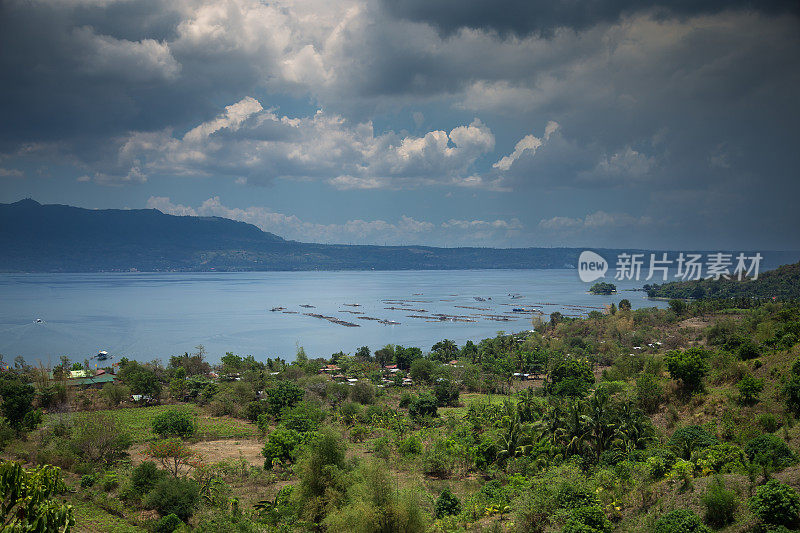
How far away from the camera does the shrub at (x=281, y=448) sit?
23302mm

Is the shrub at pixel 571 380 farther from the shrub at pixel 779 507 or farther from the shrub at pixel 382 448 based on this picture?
the shrub at pixel 779 507

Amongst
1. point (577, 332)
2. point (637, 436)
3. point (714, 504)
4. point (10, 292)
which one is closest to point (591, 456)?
point (637, 436)

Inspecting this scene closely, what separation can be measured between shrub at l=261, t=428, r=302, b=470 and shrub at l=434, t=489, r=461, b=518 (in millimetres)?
8243

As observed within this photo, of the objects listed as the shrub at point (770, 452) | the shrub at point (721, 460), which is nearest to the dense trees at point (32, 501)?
the shrub at point (721, 460)

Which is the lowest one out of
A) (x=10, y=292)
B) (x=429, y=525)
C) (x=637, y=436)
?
(x=10, y=292)

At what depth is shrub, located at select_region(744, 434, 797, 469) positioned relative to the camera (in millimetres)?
14291

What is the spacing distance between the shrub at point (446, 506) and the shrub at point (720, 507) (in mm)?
8409

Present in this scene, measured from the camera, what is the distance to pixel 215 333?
80.0 m

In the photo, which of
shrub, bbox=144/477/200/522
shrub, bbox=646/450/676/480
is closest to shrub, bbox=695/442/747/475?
shrub, bbox=646/450/676/480

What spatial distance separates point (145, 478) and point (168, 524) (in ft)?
11.9

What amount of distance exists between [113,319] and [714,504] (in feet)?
339

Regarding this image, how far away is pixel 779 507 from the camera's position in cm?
1123

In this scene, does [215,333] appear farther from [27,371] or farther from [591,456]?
[591,456]

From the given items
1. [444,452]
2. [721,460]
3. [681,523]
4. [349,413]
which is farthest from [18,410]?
[721,460]
